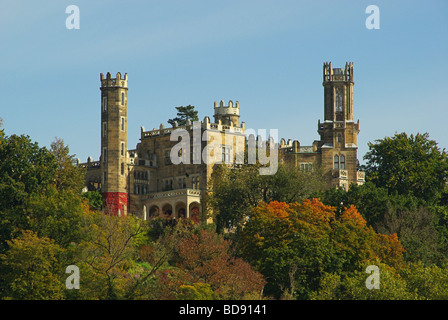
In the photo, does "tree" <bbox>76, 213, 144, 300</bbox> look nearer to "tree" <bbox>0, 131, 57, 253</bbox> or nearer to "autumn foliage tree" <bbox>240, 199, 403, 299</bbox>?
"tree" <bbox>0, 131, 57, 253</bbox>

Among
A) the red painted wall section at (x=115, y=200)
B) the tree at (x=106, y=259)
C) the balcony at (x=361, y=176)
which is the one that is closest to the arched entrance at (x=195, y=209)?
the red painted wall section at (x=115, y=200)

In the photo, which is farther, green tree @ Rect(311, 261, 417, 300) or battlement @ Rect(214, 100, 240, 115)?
battlement @ Rect(214, 100, 240, 115)

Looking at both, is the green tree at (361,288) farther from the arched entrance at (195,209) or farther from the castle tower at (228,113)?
the castle tower at (228,113)

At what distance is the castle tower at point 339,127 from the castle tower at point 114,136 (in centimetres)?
1966

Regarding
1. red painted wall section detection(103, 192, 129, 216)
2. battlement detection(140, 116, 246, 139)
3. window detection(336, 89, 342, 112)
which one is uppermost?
window detection(336, 89, 342, 112)

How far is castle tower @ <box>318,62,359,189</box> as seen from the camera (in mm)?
124750

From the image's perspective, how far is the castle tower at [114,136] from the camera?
11850cm

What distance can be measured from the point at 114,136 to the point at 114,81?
5034 millimetres

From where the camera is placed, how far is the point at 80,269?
8462 centimetres

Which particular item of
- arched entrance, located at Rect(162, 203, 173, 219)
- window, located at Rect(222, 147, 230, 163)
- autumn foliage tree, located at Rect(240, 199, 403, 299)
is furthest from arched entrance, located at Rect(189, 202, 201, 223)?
autumn foliage tree, located at Rect(240, 199, 403, 299)

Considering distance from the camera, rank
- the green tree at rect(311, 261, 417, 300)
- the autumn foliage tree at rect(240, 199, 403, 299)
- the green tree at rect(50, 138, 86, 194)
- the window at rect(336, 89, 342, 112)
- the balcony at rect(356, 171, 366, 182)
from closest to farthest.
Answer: the green tree at rect(311, 261, 417, 300)
the autumn foliage tree at rect(240, 199, 403, 299)
the green tree at rect(50, 138, 86, 194)
the window at rect(336, 89, 342, 112)
the balcony at rect(356, 171, 366, 182)

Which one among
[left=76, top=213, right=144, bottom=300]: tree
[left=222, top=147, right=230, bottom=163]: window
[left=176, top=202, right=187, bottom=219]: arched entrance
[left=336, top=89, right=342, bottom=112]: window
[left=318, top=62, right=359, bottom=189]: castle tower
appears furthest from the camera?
[left=336, top=89, right=342, bottom=112]: window

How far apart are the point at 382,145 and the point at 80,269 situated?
43055mm

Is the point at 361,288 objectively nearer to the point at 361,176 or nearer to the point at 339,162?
the point at 339,162
